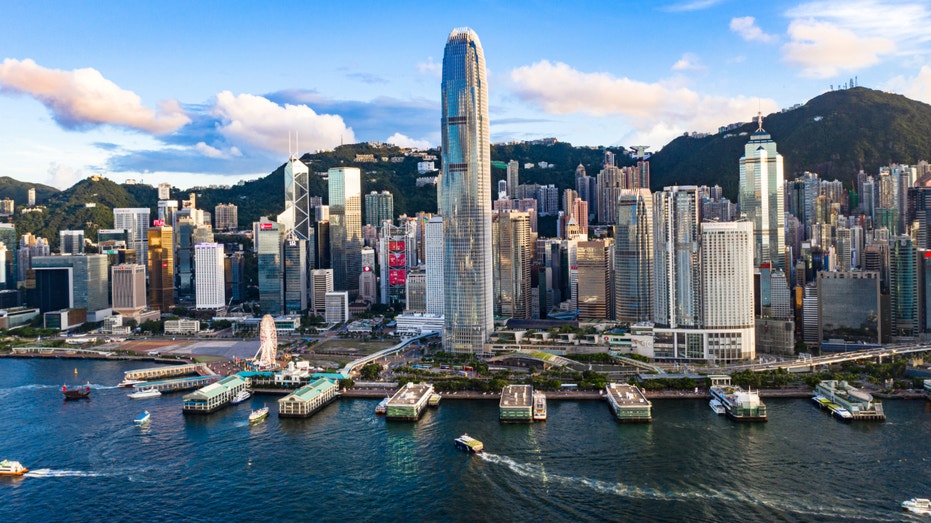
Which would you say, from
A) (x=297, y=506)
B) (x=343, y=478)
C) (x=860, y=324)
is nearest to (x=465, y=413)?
(x=343, y=478)

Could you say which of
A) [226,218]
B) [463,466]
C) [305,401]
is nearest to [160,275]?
[226,218]

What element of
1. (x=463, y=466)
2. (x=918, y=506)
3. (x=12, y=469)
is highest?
(x=12, y=469)

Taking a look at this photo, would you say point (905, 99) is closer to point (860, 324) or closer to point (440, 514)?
point (860, 324)

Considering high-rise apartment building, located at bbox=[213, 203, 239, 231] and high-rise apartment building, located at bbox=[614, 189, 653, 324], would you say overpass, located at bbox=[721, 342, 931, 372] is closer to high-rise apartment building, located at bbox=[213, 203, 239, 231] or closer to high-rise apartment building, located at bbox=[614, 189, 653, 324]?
high-rise apartment building, located at bbox=[614, 189, 653, 324]

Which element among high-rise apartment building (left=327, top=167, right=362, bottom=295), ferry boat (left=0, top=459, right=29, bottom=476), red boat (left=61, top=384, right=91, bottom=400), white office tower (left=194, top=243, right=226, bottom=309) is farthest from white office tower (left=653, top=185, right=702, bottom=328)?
white office tower (left=194, top=243, right=226, bottom=309)

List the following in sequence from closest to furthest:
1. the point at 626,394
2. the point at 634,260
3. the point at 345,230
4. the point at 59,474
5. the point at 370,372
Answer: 1. the point at 59,474
2. the point at 626,394
3. the point at 370,372
4. the point at 634,260
5. the point at 345,230

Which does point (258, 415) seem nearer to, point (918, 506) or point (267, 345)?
point (267, 345)

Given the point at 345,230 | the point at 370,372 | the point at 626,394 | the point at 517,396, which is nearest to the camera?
the point at 517,396
